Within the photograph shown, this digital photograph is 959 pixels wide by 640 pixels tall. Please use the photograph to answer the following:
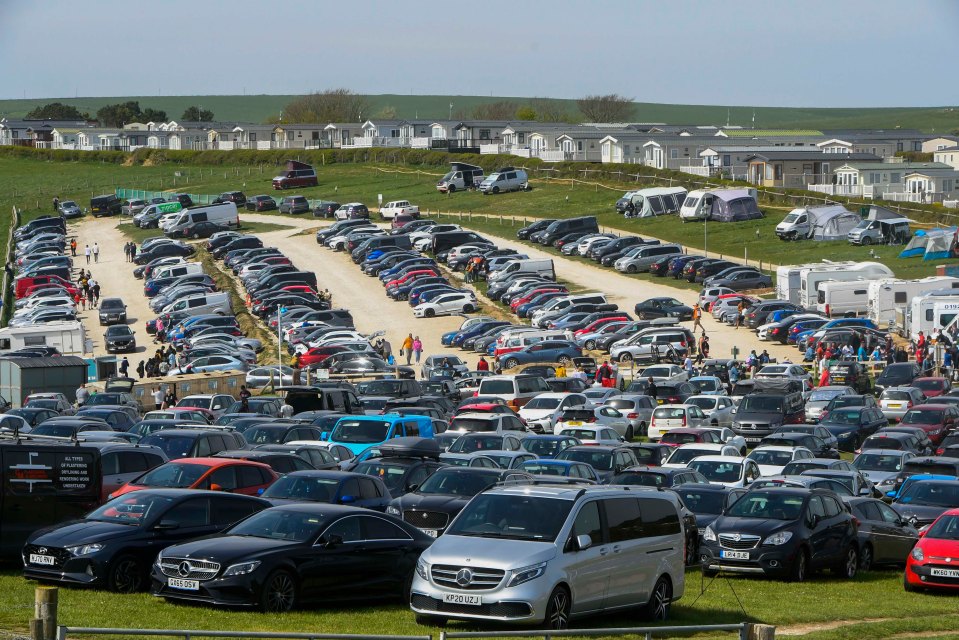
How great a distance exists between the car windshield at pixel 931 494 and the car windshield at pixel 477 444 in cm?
857

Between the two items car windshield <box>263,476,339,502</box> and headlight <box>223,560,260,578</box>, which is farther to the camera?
car windshield <box>263,476,339,502</box>

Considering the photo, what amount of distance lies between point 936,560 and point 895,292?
4290 centimetres

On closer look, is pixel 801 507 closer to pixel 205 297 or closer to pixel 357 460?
pixel 357 460

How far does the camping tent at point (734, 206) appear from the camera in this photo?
282 ft

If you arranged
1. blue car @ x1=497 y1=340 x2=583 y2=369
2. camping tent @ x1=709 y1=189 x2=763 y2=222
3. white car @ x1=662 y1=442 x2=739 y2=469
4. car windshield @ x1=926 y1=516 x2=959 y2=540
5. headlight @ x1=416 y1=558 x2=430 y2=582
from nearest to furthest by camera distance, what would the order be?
1. headlight @ x1=416 y1=558 x2=430 y2=582
2. car windshield @ x1=926 y1=516 x2=959 y2=540
3. white car @ x1=662 y1=442 x2=739 y2=469
4. blue car @ x1=497 y1=340 x2=583 y2=369
5. camping tent @ x1=709 y1=189 x2=763 y2=222

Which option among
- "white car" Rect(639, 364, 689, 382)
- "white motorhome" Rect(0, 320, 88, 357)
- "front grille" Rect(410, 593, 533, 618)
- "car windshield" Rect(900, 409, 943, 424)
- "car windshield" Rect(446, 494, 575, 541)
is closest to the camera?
"front grille" Rect(410, 593, 533, 618)

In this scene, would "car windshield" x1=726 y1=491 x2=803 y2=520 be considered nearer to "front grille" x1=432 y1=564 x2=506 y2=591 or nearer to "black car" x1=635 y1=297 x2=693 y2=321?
"front grille" x1=432 y1=564 x2=506 y2=591

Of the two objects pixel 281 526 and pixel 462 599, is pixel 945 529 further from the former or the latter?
pixel 281 526

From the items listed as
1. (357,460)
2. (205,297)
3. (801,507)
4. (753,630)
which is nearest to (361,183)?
(205,297)

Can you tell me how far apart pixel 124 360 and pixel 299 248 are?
34647mm

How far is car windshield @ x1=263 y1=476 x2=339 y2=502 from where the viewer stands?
19188 millimetres

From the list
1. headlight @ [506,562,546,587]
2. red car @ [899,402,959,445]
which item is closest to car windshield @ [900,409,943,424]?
red car @ [899,402,959,445]

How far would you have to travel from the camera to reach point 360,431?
30.2 m

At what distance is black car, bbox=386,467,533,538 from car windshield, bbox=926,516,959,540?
227 inches
